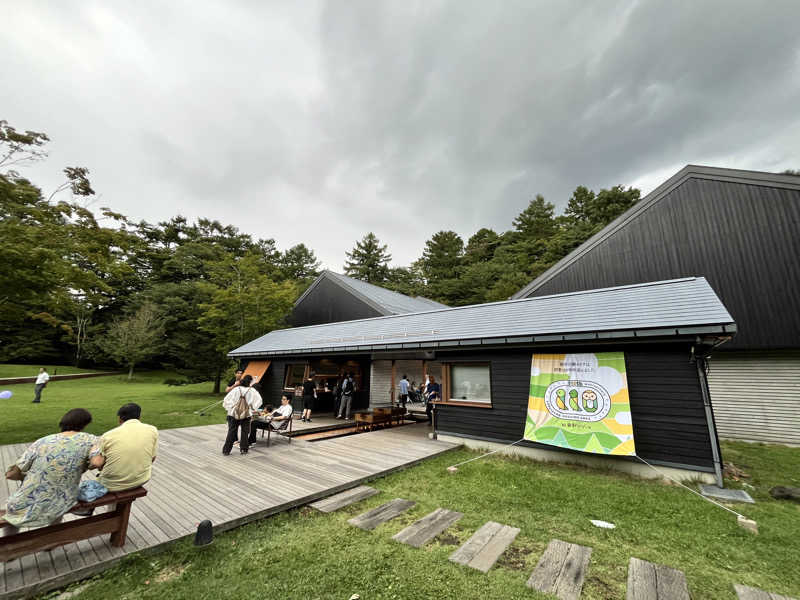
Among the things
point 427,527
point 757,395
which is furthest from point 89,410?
point 757,395

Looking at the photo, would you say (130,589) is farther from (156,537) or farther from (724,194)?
(724,194)

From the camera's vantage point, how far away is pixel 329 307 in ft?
59.1

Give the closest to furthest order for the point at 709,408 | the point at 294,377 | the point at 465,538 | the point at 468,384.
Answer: the point at 465,538 < the point at 709,408 < the point at 468,384 < the point at 294,377

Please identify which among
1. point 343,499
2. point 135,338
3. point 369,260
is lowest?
point 343,499

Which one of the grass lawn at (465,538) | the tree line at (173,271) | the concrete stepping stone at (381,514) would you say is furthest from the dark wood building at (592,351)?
the tree line at (173,271)

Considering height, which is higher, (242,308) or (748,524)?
(242,308)

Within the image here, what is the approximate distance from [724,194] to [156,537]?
51.9ft

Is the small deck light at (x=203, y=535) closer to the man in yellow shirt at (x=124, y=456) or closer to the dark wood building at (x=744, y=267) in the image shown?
the man in yellow shirt at (x=124, y=456)

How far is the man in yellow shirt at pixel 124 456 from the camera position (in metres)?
2.95

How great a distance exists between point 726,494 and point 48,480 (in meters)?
8.64

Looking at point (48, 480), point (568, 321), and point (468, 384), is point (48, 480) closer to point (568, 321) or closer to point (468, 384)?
point (468, 384)

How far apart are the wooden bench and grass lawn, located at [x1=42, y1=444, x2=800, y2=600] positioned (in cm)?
39

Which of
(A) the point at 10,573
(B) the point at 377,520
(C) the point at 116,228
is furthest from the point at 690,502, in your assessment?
(C) the point at 116,228

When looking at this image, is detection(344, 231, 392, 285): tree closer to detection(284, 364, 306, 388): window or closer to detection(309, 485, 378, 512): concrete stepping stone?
detection(284, 364, 306, 388): window
